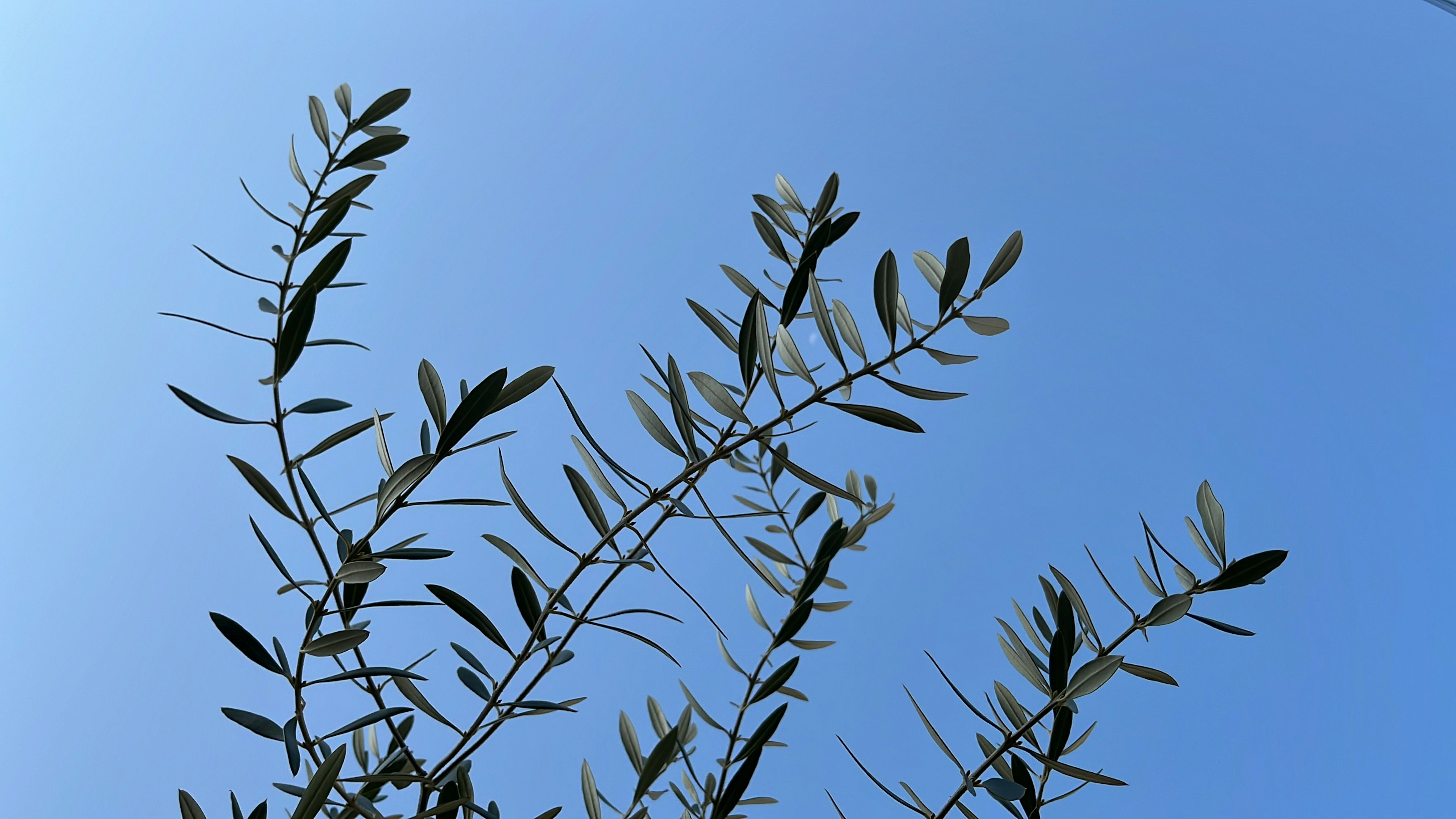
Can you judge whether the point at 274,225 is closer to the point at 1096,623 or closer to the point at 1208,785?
the point at 1096,623

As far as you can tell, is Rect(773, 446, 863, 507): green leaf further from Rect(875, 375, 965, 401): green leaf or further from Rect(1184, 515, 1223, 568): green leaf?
Rect(1184, 515, 1223, 568): green leaf

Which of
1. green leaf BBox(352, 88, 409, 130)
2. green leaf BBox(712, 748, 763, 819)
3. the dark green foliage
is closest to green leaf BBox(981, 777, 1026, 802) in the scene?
the dark green foliage

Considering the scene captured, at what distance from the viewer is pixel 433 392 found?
347mm

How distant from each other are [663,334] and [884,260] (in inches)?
54.9

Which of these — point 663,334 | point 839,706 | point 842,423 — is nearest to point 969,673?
point 839,706

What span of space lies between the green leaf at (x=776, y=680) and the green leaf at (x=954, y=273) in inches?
7.1

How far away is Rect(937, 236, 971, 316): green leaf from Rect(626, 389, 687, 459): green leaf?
0.14 meters

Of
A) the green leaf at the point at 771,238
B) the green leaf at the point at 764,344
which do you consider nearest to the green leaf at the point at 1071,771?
the green leaf at the point at 764,344

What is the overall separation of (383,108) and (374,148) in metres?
0.06

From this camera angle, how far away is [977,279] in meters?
1.71

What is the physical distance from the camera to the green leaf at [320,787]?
Answer: 30cm

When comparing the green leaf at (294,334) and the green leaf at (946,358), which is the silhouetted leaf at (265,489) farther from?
the green leaf at (946,358)

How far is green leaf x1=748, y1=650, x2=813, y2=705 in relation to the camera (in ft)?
1.37

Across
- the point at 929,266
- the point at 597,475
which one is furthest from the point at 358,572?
the point at 929,266
